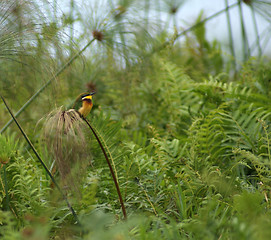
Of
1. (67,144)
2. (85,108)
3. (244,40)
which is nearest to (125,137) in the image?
(85,108)

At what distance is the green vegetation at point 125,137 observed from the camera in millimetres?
1319

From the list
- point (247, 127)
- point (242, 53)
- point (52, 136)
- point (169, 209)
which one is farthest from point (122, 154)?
point (242, 53)

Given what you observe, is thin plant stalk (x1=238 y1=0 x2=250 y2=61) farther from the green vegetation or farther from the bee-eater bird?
the bee-eater bird

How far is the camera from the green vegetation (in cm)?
132

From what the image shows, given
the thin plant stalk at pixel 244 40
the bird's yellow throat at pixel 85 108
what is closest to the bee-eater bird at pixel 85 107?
the bird's yellow throat at pixel 85 108

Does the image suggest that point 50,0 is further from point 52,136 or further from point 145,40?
point 145,40

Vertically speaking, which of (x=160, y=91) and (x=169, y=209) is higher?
(x=160, y=91)

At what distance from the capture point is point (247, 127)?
2244mm

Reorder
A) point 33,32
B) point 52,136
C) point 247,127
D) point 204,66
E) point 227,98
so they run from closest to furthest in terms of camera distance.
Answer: point 52,136 → point 33,32 → point 247,127 → point 227,98 → point 204,66

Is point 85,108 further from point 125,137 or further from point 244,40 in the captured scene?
point 244,40

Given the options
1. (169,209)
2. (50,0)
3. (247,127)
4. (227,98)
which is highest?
(50,0)

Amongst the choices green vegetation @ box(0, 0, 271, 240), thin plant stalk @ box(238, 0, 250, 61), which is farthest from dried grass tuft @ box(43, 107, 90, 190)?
thin plant stalk @ box(238, 0, 250, 61)

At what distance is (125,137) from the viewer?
7.66 feet

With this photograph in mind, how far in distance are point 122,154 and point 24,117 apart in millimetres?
1189
